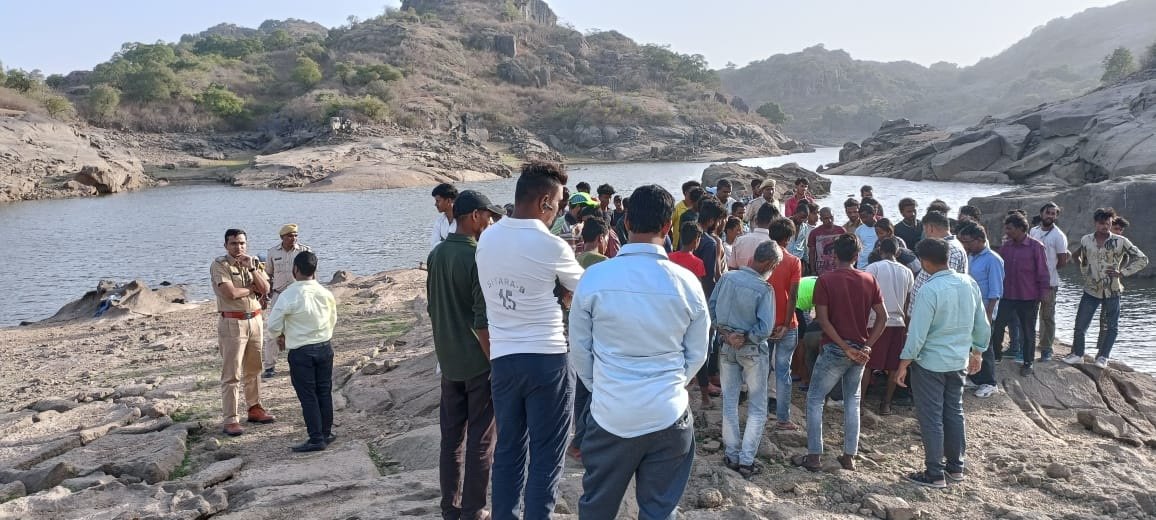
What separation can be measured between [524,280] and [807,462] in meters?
2.75

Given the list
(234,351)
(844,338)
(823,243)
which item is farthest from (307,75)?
(844,338)

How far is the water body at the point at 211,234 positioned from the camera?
571 inches

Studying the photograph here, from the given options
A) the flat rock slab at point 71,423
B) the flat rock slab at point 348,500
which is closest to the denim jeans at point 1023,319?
the flat rock slab at point 348,500

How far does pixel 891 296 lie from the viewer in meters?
5.52

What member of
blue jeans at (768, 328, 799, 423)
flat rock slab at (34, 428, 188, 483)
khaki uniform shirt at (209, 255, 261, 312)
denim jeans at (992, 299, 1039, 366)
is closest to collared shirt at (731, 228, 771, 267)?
blue jeans at (768, 328, 799, 423)

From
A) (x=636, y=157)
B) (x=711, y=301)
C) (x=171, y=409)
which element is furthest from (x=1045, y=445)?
(x=636, y=157)

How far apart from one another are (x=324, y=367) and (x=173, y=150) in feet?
190

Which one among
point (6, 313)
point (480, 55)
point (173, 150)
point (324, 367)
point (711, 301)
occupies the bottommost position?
point (6, 313)

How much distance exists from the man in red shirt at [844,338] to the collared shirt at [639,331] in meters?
2.25

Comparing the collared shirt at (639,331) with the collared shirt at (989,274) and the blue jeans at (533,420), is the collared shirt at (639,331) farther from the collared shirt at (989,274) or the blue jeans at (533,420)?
the collared shirt at (989,274)

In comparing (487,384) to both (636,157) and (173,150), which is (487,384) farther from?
(636,157)

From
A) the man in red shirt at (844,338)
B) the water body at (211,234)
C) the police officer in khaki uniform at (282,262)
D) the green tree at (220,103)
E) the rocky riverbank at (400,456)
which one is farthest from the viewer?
the green tree at (220,103)

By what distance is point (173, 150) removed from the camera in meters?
54.9

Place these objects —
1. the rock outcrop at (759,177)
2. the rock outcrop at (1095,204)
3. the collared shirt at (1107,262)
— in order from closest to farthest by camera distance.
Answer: the collared shirt at (1107,262), the rock outcrop at (1095,204), the rock outcrop at (759,177)
